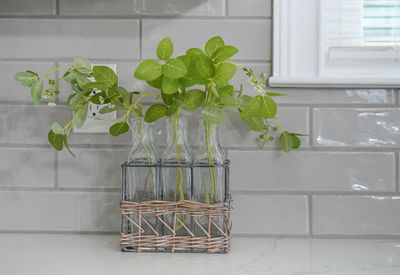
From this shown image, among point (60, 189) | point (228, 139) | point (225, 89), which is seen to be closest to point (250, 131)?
point (228, 139)

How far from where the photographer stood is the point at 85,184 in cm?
109

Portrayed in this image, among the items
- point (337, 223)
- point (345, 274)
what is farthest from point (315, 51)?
point (345, 274)

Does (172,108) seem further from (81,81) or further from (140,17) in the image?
(140,17)

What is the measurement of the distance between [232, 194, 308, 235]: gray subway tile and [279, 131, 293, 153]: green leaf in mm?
131

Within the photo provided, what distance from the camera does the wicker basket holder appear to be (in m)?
0.89

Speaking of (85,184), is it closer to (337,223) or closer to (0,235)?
(0,235)

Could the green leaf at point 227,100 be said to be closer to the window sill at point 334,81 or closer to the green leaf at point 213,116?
the green leaf at point 213,116

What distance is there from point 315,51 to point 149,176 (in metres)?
0.52

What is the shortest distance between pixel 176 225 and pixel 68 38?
21.9 inches

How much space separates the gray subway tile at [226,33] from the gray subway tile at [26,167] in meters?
0.42

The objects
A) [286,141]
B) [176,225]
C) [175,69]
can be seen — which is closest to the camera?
[175,69]

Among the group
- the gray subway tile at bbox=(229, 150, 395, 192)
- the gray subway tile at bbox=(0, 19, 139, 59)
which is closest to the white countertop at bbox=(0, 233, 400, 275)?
the gray subway tile at bbox=(229, 150, 395, 192)

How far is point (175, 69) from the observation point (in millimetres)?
809

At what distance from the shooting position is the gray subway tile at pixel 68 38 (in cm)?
108
